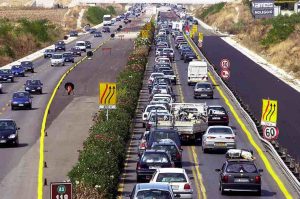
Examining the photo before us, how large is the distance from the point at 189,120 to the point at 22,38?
10491 cm

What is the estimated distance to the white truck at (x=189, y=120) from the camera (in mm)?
51344

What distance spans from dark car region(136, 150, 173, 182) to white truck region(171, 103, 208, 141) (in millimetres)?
13206

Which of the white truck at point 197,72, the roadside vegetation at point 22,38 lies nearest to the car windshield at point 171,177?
the white truck at point 197,72

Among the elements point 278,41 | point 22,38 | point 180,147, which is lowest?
point 22,38

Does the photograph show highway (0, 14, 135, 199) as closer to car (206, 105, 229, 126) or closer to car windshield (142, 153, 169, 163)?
car windshield (142, 153, 169, 163)

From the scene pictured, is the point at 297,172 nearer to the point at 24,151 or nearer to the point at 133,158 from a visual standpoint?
the point at 133,158

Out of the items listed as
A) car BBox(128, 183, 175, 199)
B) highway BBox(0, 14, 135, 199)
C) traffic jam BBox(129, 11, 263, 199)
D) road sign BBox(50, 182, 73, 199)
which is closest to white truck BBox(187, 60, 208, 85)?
traffic jam BBox(129, 11, 263, 199)

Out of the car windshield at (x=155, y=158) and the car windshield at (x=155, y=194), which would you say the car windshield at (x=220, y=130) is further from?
the car windshield at (x=155, y=194)

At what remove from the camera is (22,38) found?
155 meters

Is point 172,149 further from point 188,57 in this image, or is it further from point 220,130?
point 188,57

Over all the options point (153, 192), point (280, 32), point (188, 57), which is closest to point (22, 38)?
point (280, 32)

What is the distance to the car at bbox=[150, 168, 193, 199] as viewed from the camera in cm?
3275

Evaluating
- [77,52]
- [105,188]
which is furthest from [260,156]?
[77,52]

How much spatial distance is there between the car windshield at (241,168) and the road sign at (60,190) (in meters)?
15.3
